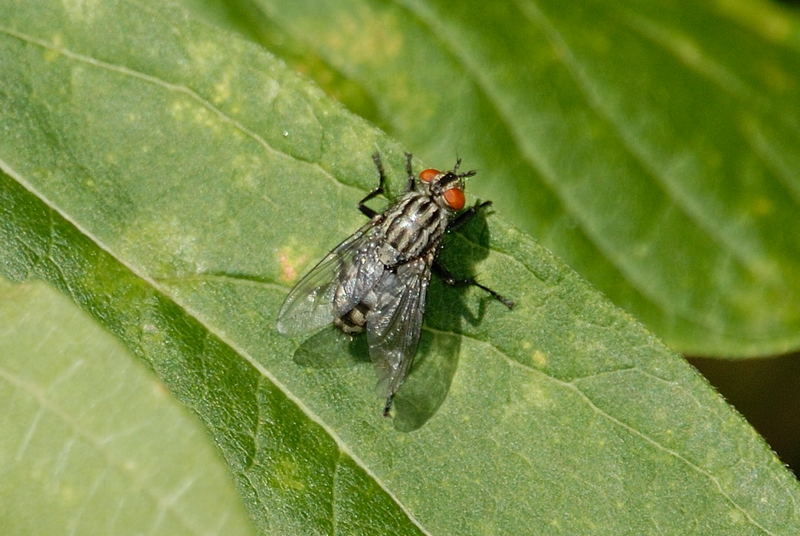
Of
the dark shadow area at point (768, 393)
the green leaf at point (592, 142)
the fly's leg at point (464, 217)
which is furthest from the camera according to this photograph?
the dark shadow area at point (768, 393)

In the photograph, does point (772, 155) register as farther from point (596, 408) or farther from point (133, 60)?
point (133, 60)

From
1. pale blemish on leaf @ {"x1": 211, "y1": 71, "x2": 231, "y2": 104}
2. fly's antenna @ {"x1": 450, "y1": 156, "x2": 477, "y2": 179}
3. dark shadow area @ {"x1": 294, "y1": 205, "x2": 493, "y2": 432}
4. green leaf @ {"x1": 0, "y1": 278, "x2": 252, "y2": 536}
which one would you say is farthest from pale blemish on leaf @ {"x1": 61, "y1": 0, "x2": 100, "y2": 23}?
fly's antenna @ {"x1": 450, "y1": 156, "x2": 477, "y2": 179}

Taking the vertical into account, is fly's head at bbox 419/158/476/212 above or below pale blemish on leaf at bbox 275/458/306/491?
above

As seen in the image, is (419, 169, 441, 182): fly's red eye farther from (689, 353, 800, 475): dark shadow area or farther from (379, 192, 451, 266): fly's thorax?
(689, 353, 800, 475): dark shadow area

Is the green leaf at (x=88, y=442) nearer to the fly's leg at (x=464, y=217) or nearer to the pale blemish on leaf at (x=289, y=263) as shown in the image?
the pale blemish on leaf at (x=289, y=263)

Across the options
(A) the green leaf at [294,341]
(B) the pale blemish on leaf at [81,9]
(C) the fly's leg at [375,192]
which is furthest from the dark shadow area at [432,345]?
(B) the pale blemish on leaf at [81,9]

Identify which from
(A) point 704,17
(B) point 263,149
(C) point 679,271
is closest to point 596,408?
(B) point 263,149
